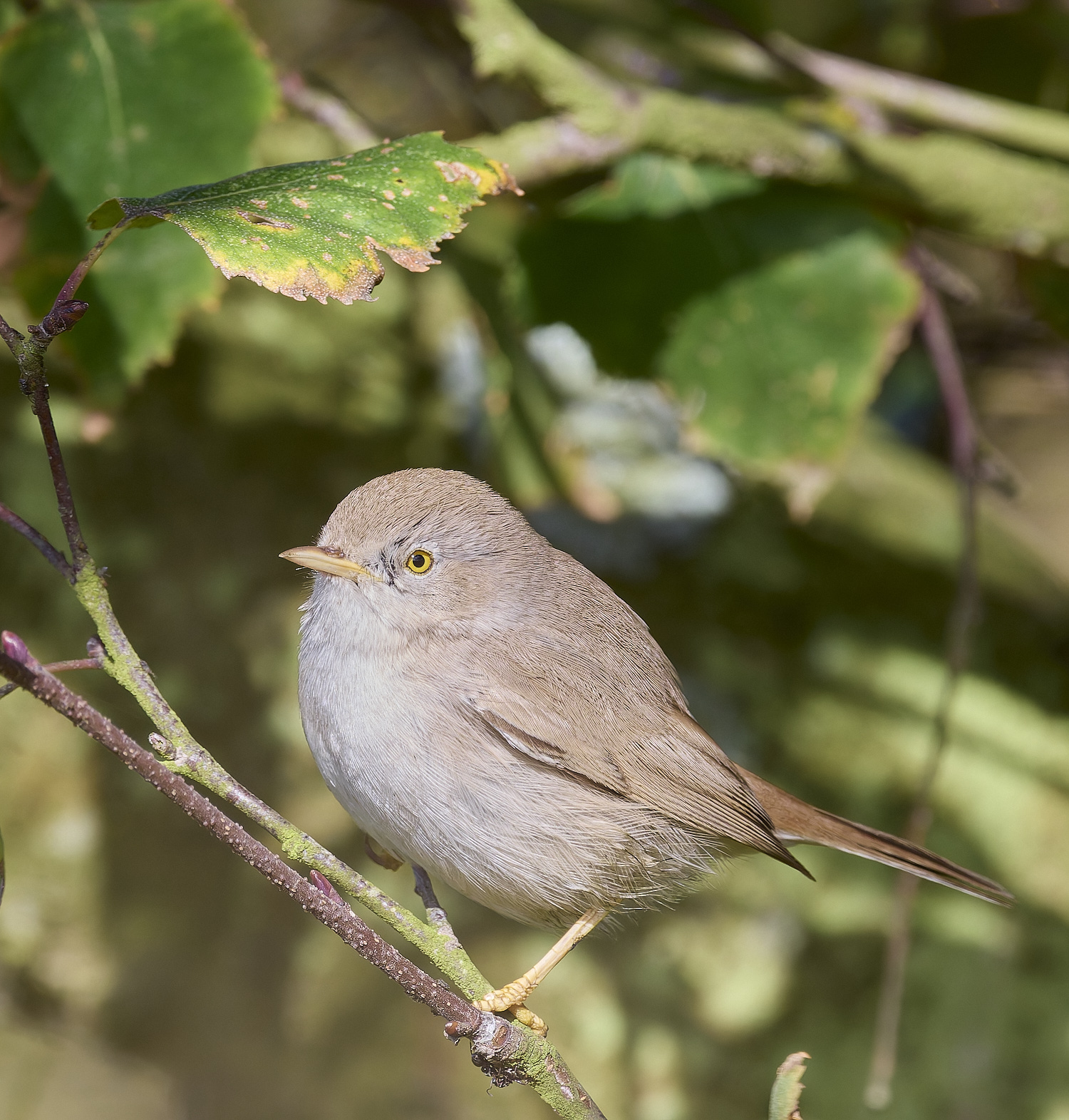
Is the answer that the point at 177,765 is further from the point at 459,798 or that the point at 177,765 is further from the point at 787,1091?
the point at 787,1091

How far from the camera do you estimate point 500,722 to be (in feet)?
5.39

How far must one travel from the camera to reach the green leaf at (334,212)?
1.11 m

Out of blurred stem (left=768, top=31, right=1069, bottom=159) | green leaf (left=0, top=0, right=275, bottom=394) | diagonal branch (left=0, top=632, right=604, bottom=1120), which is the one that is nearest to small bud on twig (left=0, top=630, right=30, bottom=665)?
diagonal branch (left=0, top=632, right=604, bottom=1120)

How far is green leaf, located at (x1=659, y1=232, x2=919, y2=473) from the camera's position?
248 cm

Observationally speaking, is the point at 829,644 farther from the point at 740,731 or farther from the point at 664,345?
the point at 664,345

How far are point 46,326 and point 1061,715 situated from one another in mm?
3045

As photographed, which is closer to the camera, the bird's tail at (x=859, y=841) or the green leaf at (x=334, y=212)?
the green leaf at (x=334, y=212)

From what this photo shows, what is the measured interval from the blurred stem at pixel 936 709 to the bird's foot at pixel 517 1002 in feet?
3.30

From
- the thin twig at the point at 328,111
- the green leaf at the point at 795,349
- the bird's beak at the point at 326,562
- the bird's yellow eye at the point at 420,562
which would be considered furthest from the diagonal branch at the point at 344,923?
the thin twig at the point at 328,111

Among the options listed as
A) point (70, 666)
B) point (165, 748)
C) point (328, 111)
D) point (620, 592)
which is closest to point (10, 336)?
point (70, 666)

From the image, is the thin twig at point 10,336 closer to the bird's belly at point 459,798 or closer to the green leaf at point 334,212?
the green leaf at point 334,212

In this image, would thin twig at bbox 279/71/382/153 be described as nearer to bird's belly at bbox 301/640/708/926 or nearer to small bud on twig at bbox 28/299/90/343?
bird's belly at bbox 301/640/708/926

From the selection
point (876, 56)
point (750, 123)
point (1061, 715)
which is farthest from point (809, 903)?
point (876, 56)

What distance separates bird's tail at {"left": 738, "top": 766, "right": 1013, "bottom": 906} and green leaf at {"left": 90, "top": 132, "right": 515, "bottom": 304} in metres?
1.25
